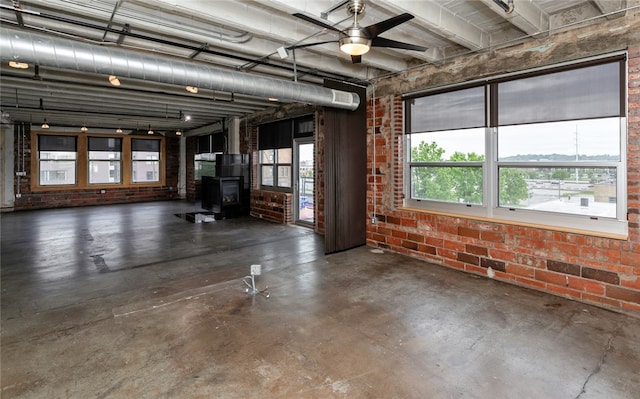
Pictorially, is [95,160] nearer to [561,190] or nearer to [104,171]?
[104,171]

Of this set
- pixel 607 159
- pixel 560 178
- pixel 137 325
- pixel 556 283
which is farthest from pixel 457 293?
pixel 137 325

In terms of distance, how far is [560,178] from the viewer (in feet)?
13.0

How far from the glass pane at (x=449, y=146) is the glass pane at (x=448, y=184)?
0.51ft

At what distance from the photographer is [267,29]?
370 centimetres

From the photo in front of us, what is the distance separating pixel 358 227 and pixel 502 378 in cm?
370

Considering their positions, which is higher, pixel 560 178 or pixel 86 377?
pixel 560 178

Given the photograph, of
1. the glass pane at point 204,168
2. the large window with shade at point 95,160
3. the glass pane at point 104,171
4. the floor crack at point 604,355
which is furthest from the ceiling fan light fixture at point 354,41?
the glass pane at point 104,171

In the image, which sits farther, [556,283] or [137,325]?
[556,283]

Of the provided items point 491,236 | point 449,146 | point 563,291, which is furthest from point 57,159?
point 563,291

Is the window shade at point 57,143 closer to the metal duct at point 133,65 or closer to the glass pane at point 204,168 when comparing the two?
the glass pane at point 204,168

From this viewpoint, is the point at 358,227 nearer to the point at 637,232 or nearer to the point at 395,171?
the point at 395,171

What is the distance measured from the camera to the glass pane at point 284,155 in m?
8.48

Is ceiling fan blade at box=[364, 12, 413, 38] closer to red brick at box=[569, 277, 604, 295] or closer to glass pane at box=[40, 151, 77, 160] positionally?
red brick at box=[569, 277, 604, 295]

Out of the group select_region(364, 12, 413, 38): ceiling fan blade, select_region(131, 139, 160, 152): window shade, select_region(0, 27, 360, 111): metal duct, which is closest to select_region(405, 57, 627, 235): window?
select_region(0, 27, 360, 111): metal duct
